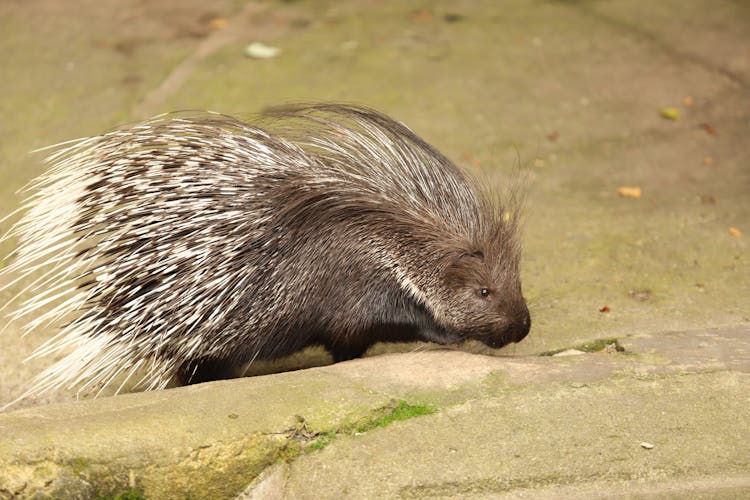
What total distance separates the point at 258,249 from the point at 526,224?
4.61 feet

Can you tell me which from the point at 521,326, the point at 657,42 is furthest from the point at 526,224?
the point at 657,42

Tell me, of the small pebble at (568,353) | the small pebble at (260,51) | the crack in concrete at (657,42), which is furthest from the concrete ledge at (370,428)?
the small pebble at (260,51)

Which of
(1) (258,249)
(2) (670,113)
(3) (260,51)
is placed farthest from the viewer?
(3) (260,51)

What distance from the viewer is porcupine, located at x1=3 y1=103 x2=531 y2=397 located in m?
2.51

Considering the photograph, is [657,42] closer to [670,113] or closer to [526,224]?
[670,113]

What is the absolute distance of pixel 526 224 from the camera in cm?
360

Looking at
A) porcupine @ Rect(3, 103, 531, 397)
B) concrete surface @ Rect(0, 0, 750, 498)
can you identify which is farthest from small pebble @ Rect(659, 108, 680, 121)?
porcupine @ Rect(3, 103, 531, 397)

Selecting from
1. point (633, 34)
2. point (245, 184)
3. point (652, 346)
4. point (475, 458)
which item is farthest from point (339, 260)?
point (633, 34)

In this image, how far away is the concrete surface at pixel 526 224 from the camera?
2.12 m

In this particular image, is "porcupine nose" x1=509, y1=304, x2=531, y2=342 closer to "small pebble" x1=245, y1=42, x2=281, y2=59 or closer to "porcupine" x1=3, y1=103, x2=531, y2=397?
"porcupine" x1=3, y1=103, x2=531, y2=397

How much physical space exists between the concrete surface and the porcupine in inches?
9.4

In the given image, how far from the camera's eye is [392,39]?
5.25m

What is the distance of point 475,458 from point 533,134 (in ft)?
8.18

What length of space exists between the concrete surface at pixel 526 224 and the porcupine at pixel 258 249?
0.78 feet
